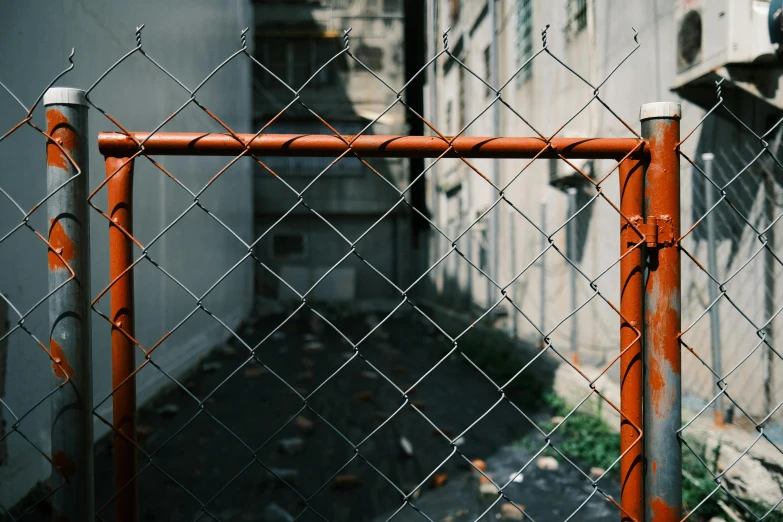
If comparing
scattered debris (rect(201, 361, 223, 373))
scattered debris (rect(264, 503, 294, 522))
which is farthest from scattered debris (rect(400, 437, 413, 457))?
scattered debris (rect(201, 361, 223, 373))

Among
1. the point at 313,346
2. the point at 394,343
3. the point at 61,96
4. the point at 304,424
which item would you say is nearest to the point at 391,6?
the point at 394,343

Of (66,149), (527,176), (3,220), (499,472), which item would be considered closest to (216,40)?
(527,176)

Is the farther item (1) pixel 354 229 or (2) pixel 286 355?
(1) pixel 354 229

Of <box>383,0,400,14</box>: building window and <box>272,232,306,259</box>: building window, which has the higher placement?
<box>383,0,400,14</box>: building window

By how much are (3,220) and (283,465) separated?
1.72 meters

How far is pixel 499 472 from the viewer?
3117 mm

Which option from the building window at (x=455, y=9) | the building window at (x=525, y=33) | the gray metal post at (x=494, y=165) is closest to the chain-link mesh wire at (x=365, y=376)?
the gray metal post at (x=494, y=165)

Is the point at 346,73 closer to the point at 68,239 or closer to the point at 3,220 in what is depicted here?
the point at 3,220

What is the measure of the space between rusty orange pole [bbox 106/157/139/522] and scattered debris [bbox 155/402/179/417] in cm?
333

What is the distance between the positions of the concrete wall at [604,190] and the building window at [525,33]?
0.13 metres

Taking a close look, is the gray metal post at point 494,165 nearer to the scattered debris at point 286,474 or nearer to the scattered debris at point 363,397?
the scattered debris at point 363,397

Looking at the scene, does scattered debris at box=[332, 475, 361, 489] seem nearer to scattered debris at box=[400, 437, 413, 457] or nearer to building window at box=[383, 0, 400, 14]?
scattered debris at box=[400, 437, 413, 457]

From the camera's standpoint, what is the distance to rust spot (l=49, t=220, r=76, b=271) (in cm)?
105

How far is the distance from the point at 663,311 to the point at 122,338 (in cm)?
99
